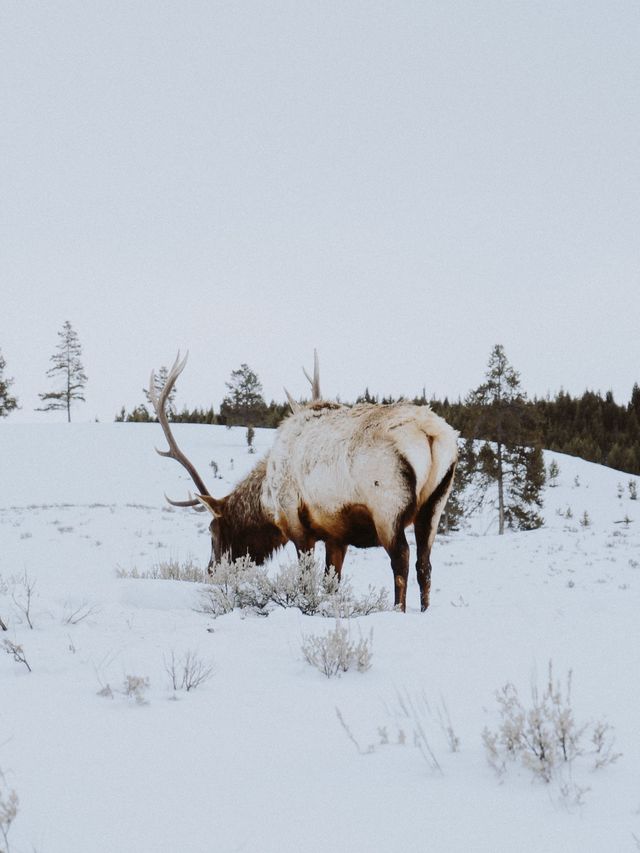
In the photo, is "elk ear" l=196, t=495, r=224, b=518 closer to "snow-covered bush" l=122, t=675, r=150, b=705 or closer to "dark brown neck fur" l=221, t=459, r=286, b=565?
"dark brown neck fur" l=221, t=459, r=286, b=565

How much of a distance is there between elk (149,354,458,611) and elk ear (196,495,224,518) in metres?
0.04

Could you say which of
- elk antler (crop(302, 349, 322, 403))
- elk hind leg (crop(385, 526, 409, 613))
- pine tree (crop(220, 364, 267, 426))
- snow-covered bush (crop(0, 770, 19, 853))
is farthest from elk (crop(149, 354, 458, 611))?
pine tree (crop(220, 364, 267, 426))

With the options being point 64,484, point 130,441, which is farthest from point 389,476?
point 130,441

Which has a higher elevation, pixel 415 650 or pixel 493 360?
pixel 493 360

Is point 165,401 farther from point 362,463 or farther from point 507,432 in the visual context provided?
point 507,432

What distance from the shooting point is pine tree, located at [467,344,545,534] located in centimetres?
2166

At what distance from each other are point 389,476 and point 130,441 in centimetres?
3134

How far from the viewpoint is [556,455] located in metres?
34.8

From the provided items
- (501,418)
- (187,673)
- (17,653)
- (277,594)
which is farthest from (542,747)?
(501,418)

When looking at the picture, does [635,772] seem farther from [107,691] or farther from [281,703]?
[107,691]

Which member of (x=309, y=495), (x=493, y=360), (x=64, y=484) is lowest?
(x=64, y=484)

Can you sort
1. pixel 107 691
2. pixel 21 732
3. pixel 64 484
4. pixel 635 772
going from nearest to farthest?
pixel 635 772, pixel 21 732, pixel 107 691, pixel 64 484

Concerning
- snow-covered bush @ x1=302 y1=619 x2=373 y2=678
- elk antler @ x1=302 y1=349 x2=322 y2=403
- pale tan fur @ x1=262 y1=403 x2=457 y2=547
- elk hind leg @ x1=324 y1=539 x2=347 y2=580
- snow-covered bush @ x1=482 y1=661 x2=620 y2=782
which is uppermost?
elk antler @ x1=302 y1=349 x2=322 y2=403

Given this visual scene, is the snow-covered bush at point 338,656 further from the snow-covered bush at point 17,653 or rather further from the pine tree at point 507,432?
the pine tree at point 507,432
